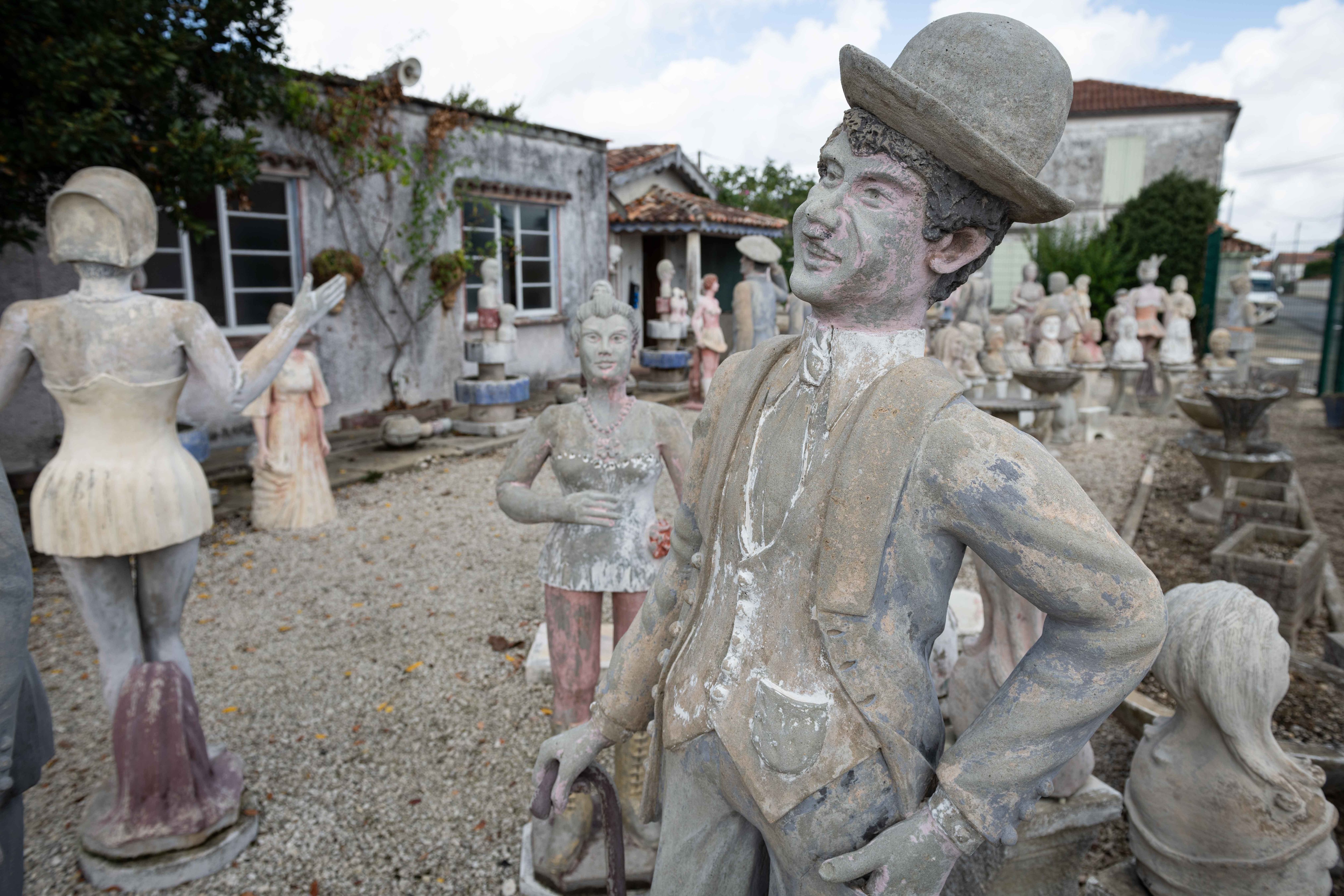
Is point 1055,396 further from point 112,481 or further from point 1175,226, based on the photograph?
point 1175,226

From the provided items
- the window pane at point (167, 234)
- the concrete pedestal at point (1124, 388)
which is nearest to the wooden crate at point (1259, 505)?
the concrete pedestal at point (1124, 388)

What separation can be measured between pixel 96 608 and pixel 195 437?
12.0 feet

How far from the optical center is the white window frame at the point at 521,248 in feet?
37.3

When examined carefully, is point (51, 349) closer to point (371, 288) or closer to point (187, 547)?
point (187, 547)

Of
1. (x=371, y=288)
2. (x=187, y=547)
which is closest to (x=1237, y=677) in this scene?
(x=187, y=547)

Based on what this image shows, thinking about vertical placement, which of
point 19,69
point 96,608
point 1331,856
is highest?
point 19,69

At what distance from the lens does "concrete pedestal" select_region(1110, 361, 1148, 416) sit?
12820 millimetres

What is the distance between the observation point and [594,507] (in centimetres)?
286

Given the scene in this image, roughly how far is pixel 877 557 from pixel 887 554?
0.04 m

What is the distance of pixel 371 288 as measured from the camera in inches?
394

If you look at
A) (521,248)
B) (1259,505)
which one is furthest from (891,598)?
(521,248)

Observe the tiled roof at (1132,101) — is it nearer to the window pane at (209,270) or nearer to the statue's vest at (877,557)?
the window pane at (209,270)

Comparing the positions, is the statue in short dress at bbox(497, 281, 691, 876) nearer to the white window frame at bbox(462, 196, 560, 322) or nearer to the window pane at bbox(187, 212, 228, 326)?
the window pane at bbox(187, 212, 228, 326)

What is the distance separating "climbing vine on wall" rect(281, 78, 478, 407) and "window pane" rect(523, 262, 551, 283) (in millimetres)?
1825
